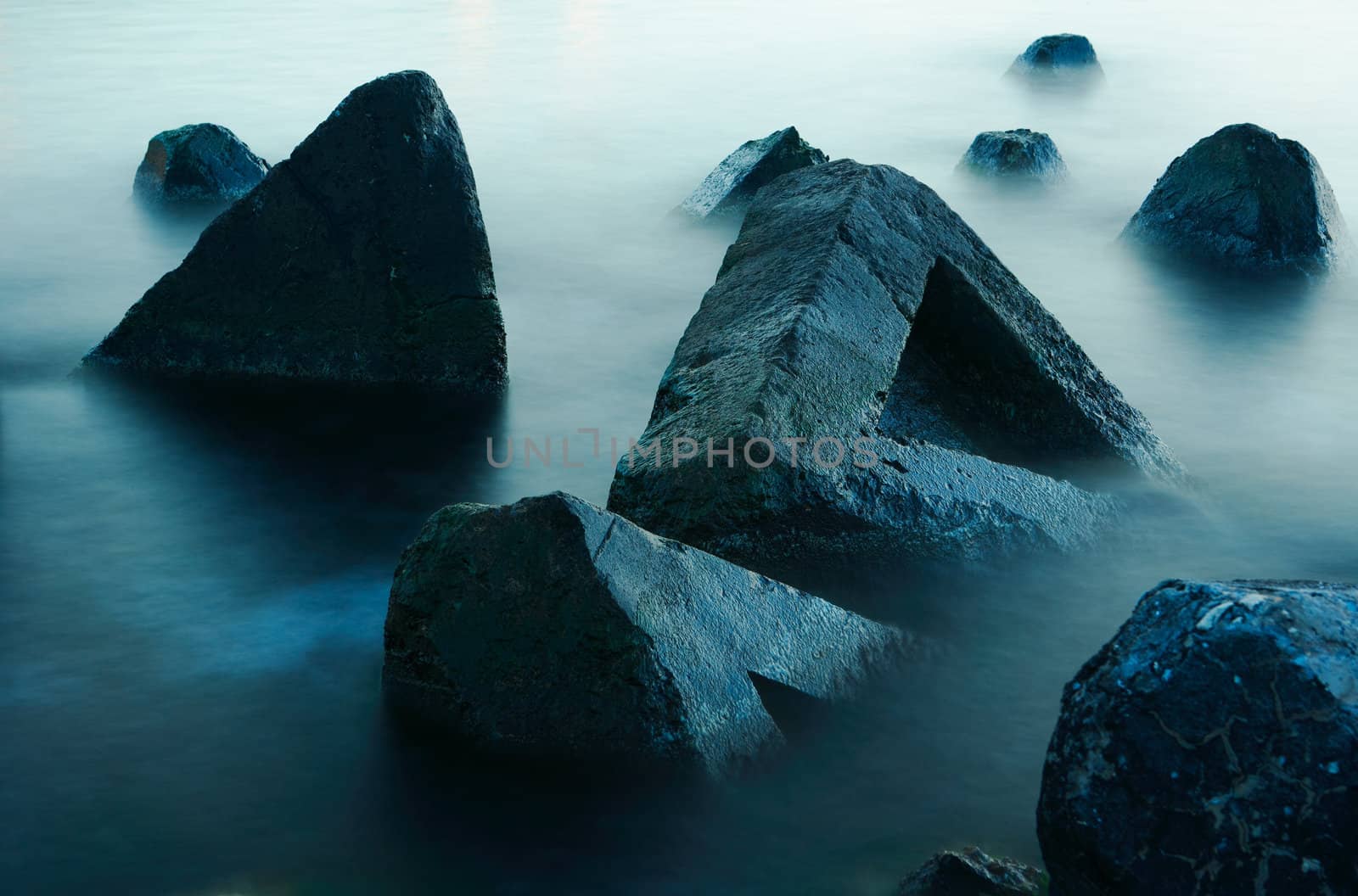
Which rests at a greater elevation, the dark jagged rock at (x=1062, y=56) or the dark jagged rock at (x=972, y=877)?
the dark jagged rock at (x=1062, y=56)

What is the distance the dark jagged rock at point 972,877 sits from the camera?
3.20 meters

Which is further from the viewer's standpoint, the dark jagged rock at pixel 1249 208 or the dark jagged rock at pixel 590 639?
the dark jagged rock at pixel 1249 208

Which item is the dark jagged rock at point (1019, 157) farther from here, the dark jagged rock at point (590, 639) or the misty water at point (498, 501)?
the dark jagged rock at point (590, 639)

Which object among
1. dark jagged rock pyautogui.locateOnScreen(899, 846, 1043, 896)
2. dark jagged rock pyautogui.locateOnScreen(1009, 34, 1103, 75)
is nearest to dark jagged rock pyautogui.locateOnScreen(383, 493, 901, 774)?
dark jagged rock pyautogui.locateOnScreen(899, 846, 1043, 896)

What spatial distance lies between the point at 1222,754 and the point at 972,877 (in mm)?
781

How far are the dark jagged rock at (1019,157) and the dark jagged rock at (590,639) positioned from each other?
349 inches

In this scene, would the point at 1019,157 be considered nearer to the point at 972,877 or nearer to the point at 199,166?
the point at 199,166

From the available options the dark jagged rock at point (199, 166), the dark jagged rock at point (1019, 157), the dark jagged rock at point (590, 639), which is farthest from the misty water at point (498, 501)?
the dark jagged rock at point (199, 166)

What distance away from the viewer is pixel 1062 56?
17.4m

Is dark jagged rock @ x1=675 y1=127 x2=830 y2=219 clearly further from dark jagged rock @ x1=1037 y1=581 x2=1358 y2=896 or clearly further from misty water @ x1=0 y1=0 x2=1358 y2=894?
dark jagged rock @ x1=1037 y1=581 x2=1358 y2=896

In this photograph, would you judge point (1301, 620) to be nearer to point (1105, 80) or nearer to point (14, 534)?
point (14, 534)

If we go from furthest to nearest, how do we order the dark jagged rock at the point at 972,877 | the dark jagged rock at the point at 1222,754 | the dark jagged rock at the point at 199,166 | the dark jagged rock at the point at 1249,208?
the dark jagged rock at the point at 199,166 → the dark jagged rock at the point at 1249,208 → the dark jagged rock at the point at 972,877 → the dark jagged rock at the point at 1222,754

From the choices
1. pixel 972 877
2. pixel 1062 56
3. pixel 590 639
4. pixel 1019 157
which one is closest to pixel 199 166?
pixel 1019 157

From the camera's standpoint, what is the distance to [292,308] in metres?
6.71
